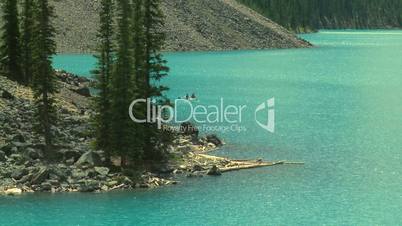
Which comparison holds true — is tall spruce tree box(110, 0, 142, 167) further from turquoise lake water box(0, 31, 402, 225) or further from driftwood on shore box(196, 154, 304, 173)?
driftwood on shore box(196, 154, 304, 173)

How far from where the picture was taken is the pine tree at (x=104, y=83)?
58719 mm

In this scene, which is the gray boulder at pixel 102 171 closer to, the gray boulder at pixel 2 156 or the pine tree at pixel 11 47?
the gray boulder at pixel 2 156

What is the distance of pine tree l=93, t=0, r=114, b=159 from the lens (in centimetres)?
5872

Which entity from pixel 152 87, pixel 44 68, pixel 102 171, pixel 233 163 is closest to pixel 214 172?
pixel 233 163

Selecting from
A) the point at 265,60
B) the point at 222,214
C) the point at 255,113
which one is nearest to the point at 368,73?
the point at 265,60

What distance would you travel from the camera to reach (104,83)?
60.2m

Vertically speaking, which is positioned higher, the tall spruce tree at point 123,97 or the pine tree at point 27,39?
the pine tree at point 27,39

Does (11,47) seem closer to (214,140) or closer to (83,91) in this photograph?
(83,91)

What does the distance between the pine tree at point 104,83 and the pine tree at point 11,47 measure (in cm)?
2868

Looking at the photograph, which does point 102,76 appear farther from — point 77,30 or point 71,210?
point 77,30

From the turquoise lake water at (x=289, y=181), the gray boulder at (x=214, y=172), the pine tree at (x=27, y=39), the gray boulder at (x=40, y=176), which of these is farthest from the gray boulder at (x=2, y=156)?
the pine tree at (x=27, y=39)

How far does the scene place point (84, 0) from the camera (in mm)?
198000

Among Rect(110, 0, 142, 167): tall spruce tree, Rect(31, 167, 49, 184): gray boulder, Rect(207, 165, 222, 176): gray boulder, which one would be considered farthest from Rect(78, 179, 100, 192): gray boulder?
Rect(207, 165, 222, 176): gray boulder

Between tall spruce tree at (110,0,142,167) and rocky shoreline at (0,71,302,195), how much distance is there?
1.66 meters
